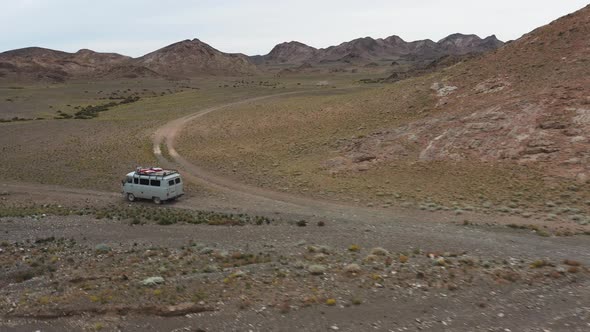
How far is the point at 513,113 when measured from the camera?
124 ft

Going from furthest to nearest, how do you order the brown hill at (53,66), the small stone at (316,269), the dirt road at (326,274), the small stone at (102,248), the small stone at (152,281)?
1. the brown hill at (53,66)
2. the small stone at (102,248)
3. the small stone at (316,269)
4. the small stone at (152,281)
5. the dirt road at (326,274)

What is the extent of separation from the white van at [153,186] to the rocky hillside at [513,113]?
13879 millimetres

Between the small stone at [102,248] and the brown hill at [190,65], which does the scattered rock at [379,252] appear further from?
the brown hill at [190,65]

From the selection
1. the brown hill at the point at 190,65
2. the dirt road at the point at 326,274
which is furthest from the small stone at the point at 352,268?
the brown hill at the point at 190,65

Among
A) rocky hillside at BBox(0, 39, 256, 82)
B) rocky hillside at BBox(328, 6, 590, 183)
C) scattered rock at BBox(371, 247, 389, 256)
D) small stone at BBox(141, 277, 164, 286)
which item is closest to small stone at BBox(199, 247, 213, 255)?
small stone at BBox(141, 277, 164, 286)

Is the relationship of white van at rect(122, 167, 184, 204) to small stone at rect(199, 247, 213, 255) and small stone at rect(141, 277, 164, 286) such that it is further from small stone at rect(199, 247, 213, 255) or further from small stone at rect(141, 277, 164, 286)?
small stone at rect(141, 277, 164, 286)

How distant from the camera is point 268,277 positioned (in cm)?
1661

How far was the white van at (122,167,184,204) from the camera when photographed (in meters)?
30.6

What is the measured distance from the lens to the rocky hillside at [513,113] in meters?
33.5

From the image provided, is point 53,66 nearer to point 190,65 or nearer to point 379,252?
point 190,65

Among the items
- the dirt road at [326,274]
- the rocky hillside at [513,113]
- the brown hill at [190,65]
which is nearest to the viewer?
the dirt road at [326,274]

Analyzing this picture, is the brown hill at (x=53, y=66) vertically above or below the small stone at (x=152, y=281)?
above

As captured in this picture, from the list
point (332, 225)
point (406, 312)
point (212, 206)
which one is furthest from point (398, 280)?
point (212, 206)

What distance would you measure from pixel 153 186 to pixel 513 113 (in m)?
29.9
